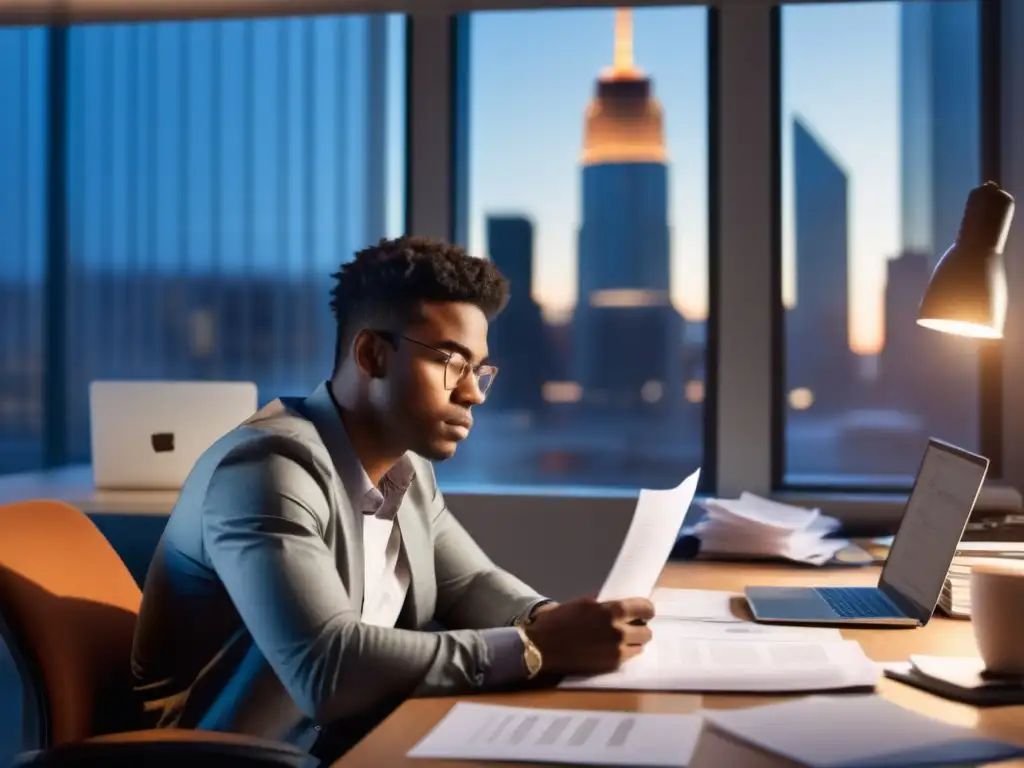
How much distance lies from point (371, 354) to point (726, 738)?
0.86 metres

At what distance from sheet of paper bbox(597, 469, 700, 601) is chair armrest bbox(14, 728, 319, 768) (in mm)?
497

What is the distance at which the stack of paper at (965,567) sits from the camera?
1739 millimetres

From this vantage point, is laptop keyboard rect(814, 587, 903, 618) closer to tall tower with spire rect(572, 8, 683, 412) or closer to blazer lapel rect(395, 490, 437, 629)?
blazer lapel rect(395, 490, 437, 629)

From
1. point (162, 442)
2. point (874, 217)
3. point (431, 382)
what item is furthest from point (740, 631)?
point (874, 217)

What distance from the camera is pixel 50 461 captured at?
404cm

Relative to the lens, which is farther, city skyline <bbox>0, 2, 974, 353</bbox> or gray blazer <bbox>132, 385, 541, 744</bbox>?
city skyline <bbox>0, 2, 974, 353</bbox>

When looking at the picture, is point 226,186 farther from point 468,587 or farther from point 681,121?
point 468,587

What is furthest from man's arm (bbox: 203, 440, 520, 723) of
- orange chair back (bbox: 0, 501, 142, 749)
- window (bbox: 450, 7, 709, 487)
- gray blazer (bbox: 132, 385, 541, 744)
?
window (bbox: 450, 7, 709, 487)

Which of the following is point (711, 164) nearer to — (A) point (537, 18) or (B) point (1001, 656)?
(A) point (537, 18)

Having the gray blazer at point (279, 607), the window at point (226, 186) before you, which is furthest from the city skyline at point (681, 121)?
the gray blazer at point (279, 607)

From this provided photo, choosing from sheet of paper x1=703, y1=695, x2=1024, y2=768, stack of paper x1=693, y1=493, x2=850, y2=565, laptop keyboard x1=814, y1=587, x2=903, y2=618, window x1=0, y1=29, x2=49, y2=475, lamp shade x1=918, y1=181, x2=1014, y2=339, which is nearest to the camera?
sheet of paper x1=703, y1=695, x2=1024, y2=768

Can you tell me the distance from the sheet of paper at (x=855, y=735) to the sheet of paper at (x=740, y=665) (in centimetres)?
9

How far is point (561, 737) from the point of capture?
1058 mm

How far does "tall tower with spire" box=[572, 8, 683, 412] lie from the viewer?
147 inches
